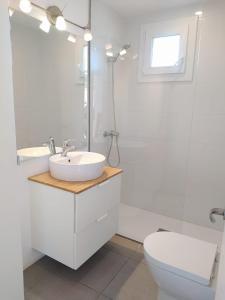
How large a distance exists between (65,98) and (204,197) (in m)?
1.76

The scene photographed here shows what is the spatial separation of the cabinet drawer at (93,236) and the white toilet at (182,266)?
443 mm

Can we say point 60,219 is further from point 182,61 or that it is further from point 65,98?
point 182,61

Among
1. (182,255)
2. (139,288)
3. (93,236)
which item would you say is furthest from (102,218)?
(182,255)

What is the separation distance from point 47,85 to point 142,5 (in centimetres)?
132

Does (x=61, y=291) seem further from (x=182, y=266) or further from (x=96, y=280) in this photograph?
(x=182, y=266)

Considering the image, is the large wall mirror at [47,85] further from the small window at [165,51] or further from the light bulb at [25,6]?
the small window at [165,51]

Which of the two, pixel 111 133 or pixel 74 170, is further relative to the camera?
pixel 111 133

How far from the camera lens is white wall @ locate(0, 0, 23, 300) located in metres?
1.06

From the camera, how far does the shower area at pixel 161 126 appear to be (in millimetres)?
2172

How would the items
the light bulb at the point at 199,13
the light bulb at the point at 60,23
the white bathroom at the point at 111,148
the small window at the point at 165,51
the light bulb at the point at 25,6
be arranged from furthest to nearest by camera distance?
the small window at the point at 165,51, the light bulb at the point at 199,13, the light bulb at the point at 60,23, the light bulb at the point at 25,6, the white bathroom at the point at 111,148

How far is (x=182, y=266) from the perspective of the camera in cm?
120

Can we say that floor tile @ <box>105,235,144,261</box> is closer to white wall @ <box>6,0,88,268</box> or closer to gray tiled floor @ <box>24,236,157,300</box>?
gray tiled floor @ <box>24,236,157,300</box>

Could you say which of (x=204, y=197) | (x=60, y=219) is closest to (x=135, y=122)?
(x=204, y=197)

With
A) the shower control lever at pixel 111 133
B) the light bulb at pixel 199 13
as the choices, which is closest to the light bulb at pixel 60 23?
the shower control lever at pixel 111 133
